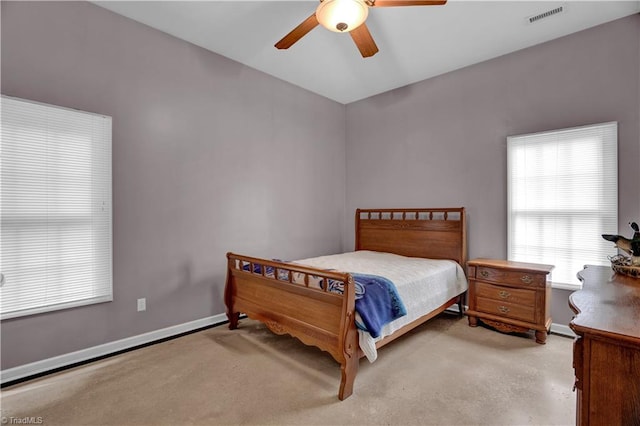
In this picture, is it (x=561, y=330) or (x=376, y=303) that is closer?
(x=376, y=303)

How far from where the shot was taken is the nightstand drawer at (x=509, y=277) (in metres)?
2.95

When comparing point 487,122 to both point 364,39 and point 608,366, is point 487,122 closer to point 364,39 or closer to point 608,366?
point 364,39

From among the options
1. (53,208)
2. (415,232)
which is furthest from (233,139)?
(415,232)

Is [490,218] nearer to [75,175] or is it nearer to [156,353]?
[156,353]

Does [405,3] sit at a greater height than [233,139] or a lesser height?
greater

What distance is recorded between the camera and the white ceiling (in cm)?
270

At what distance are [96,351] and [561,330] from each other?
14.5 feet

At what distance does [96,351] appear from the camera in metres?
2.64

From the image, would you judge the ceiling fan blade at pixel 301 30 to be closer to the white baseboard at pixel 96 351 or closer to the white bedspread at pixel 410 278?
the white bedspread at pixel 410 278

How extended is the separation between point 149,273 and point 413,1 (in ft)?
10.3

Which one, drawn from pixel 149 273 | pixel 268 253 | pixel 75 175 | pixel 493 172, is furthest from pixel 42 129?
pixel 493 172

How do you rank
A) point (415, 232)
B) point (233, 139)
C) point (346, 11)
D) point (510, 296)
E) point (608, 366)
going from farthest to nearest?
point (415, 232)
point (233, 139)
point (510, 296)
point (346, 11)
point (608, 366)

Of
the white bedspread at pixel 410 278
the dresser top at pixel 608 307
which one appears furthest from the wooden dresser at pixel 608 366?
the white bedspread at pixel 410 278

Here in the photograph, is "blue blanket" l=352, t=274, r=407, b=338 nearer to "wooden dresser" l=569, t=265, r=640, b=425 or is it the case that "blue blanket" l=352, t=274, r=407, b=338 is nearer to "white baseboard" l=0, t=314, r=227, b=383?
"wooden dresser" l=569, t=265, r=640, b=425
